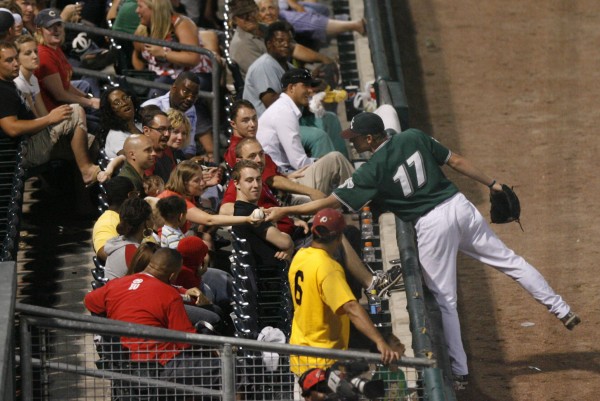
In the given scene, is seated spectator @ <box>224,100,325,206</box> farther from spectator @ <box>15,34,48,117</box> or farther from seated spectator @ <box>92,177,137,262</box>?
spectator @ <box>15,34,48,117</box>

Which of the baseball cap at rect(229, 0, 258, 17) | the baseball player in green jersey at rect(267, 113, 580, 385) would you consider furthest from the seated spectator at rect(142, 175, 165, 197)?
the baseball cap at rect(229, 0, 258, 17)

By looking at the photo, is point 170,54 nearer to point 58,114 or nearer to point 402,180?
point 58,114

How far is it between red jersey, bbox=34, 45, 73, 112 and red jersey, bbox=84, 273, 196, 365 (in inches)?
122

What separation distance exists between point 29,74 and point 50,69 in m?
0.38

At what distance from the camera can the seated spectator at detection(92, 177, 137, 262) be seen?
9531mm

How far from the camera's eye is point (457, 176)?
1452cm

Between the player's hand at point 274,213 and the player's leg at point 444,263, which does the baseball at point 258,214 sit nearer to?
the player's hand at point 274,213

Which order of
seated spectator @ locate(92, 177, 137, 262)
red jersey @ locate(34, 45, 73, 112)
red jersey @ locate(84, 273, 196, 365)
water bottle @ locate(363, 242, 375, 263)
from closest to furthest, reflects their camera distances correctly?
red jersey @ locate(84, 273, 196, 365), seated spectator @ locate(92, 177, 137, 262), water bottle @ locate(363, 242, 375, 263), red jersey @ locate(34, 45, 73, 112)

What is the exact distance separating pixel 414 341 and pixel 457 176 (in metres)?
5.77

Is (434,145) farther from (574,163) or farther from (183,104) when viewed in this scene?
(574,163)

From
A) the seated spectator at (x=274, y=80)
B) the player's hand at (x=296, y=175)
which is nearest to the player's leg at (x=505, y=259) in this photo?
the player's hand at (x=296, y=175)

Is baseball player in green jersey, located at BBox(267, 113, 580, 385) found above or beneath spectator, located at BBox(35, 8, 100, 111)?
beneath

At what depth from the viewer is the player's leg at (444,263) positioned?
9.86 metres

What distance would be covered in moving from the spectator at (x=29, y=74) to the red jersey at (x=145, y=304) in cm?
278
